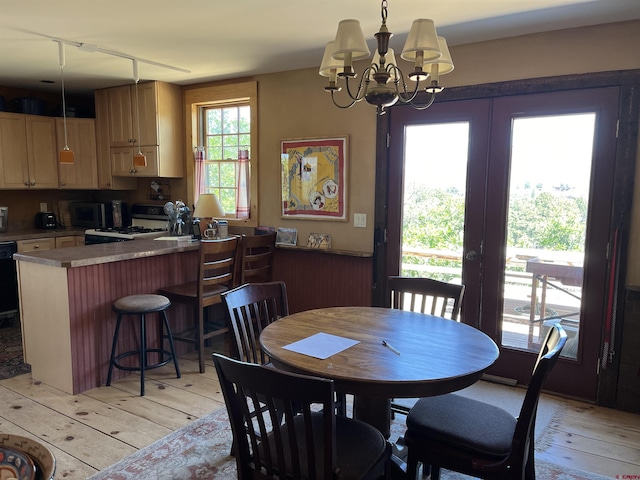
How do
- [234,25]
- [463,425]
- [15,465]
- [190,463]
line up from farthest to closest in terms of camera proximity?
[234,25]
[190,463]
[463,425]
[15,465]

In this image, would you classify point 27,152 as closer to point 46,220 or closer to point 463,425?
point 46,220

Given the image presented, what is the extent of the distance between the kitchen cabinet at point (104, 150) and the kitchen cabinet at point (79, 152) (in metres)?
0.07

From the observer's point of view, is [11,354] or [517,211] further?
[11,354]

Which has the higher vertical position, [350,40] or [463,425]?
[350,40]

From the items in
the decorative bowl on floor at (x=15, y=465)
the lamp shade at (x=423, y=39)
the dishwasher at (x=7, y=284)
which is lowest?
the dishwasher at (x=7, y=284)

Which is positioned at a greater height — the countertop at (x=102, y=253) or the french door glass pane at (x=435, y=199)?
the french door glass pane at (x=435, y=199)

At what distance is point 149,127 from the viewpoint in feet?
15.5

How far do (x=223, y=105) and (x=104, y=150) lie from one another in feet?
5.19

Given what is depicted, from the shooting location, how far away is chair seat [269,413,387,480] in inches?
61.3

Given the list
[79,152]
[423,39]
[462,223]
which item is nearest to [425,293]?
[462,223]

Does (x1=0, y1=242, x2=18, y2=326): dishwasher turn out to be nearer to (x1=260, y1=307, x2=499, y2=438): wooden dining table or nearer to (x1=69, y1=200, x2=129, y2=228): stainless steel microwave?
(x1=69, y1=200, x2=129, y2=228): stainless steel microwave

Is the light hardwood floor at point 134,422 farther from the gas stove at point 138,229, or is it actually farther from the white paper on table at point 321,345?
the gas stove at point 138,229

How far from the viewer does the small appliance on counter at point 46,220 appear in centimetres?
531

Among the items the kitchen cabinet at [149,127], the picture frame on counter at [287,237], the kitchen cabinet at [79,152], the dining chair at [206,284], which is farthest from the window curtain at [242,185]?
the kitchen cabinet at [79,152]
